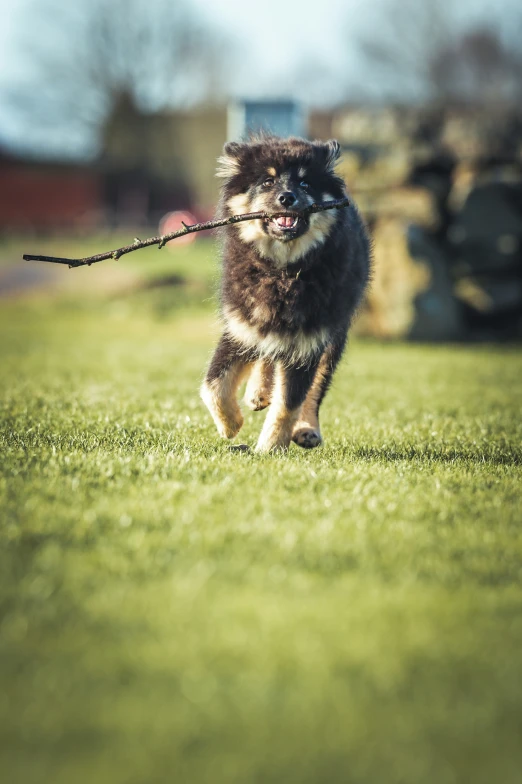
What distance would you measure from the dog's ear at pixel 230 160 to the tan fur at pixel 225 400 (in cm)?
119

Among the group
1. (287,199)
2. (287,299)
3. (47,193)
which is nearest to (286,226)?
(287,199)

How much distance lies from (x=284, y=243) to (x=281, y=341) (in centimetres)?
57

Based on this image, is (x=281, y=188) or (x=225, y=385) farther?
(x=225, y=385)

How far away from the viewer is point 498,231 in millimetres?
14422

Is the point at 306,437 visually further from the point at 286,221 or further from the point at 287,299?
the point at 286,221

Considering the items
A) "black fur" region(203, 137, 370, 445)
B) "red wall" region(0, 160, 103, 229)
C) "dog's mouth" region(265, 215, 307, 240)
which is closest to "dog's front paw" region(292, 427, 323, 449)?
"black fur" region(203, 137, 370, 445)

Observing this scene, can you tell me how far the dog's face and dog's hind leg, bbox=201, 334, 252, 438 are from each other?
70cm

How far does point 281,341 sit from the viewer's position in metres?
5.02

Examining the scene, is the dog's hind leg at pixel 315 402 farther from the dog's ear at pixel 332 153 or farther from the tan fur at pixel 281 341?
the dog's ear at pixel 332 153

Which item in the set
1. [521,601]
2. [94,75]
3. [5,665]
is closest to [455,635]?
[521,601]

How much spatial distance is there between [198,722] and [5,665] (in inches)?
22.8

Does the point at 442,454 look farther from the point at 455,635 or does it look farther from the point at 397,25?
the point at 397,25

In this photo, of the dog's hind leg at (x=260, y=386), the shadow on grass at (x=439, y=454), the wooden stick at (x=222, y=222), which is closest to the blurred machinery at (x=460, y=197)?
the dog's hind leg at (x=260, y=386)

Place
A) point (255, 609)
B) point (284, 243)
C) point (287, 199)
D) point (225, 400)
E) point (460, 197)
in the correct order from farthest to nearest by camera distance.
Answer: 1. point (460, 197)
2. point (225, 400)
3. point (284, 243)
4. point (287, 199)
5. point (255, 609)
